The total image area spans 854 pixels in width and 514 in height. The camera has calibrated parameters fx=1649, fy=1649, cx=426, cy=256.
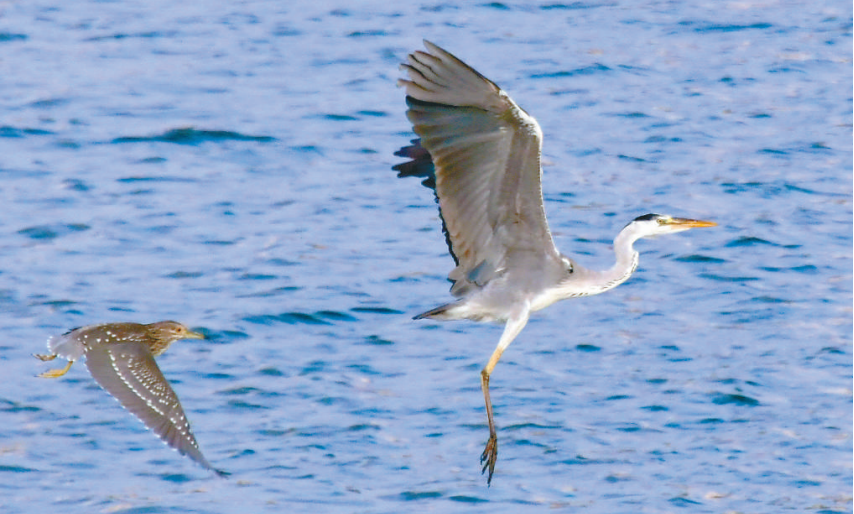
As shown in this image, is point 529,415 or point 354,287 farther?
point 354,287

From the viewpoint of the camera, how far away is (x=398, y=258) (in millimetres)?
14320

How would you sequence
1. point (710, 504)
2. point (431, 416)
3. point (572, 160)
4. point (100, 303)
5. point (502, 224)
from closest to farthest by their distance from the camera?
1. point (502, 224)
2. point (710, 504)
3. point (431, 416)
4. point (100, 303)
5. point (572, 160)

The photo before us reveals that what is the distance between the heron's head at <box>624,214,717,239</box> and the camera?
9.58m

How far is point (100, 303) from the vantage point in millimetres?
13266

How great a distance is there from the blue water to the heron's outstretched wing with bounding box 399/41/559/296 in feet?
8.83

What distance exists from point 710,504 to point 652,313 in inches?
Answer: 107

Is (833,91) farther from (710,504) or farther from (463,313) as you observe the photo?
(463,313)

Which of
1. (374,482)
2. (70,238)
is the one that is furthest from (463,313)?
(70,238)

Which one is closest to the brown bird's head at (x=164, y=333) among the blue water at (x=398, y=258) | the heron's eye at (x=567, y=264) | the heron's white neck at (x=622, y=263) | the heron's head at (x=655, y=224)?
the blue water at (x=398, y=258)

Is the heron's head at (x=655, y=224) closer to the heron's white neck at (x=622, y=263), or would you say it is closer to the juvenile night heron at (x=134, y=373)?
the heron's white neck at (x=622, y=263)

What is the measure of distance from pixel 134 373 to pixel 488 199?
241 cm

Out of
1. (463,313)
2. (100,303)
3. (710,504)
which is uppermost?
(463,313)

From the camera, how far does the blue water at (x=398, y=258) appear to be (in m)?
11.6

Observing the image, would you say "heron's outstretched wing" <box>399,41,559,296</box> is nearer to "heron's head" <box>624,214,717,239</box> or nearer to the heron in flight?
the heron in flight
